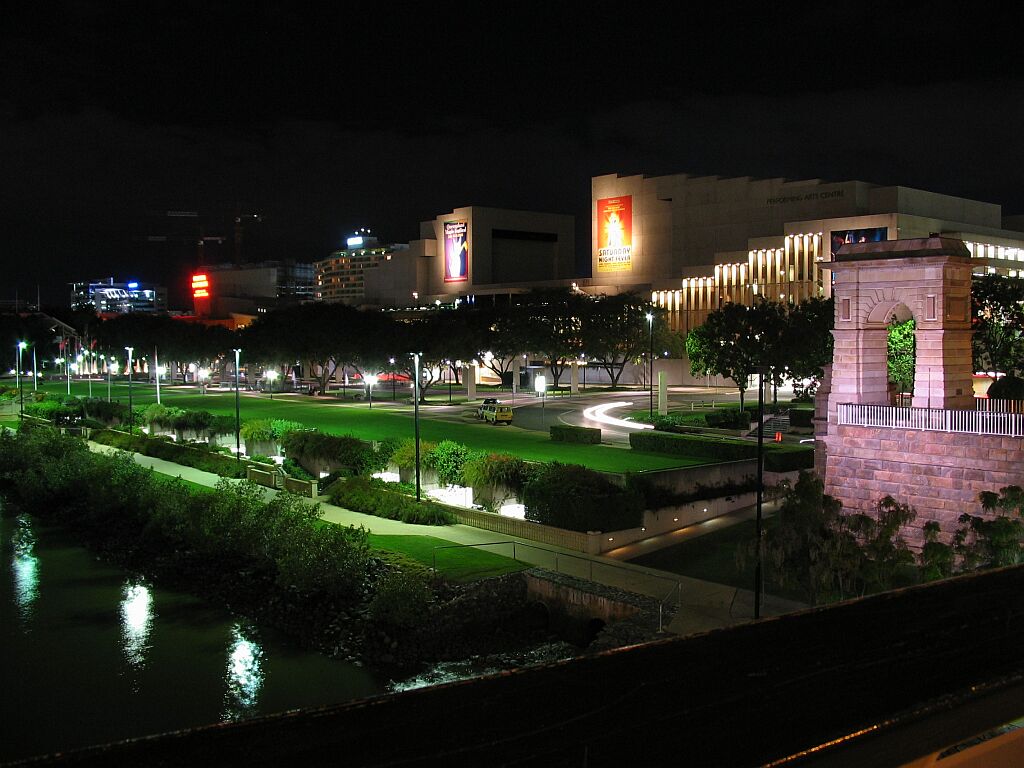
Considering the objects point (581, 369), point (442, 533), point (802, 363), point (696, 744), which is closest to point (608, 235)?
point (581, 369)

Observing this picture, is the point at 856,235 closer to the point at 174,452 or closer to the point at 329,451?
the point at 329,451

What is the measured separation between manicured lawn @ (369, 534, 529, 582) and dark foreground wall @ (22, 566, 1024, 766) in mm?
17536

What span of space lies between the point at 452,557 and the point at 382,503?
726 cm

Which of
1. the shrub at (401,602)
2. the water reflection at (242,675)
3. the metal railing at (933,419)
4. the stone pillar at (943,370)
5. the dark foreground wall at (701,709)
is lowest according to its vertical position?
the water reflection at (242,675)

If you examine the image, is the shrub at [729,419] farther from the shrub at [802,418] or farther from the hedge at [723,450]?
the hedge at [723,450]

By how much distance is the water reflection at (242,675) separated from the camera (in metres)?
19.9

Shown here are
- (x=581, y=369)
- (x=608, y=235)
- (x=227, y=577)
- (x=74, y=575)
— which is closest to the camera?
(x=227, y=577)

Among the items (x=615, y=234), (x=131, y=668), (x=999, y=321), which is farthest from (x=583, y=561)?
(x=615, y=234)

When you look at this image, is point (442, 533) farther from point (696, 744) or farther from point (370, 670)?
point (696, 744)

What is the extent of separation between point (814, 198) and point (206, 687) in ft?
274

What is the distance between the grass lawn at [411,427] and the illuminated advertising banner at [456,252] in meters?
57.2

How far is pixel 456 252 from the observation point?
142000mm

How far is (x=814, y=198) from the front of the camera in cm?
9112

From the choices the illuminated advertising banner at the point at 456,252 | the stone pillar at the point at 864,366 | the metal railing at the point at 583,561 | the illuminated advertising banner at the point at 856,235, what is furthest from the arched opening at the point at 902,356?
the illuminated advertising banner at the point at 456,252
